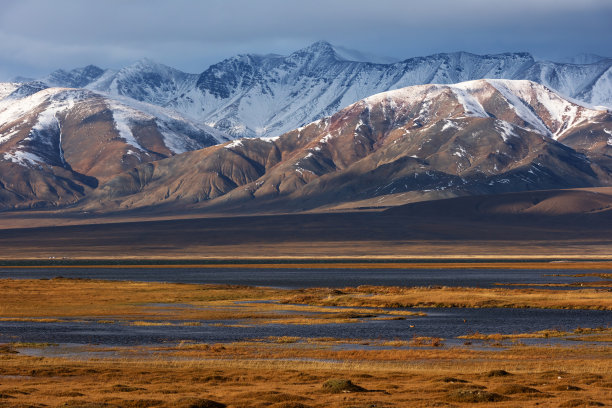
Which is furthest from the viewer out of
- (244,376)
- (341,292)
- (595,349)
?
(341,292)

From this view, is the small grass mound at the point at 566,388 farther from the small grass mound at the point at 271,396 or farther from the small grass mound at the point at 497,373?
the small grass mound at the point at 271,396

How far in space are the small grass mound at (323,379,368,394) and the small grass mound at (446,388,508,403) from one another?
169 inches

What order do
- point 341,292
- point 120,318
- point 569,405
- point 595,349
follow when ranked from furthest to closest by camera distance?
point 341,292, point 120,318, point 595,349, point 569,405

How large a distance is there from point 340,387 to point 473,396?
5.88 m

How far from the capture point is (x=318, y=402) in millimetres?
37344

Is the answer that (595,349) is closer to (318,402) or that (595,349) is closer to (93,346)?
(318,402)

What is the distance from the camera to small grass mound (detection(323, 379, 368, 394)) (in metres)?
40.1

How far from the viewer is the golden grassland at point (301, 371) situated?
37656 millimetres

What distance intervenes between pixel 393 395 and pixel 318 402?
3.83 m

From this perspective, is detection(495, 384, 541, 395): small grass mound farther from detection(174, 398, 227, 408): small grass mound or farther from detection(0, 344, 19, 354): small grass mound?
detection(0, 344, 19, 354): small grass mound

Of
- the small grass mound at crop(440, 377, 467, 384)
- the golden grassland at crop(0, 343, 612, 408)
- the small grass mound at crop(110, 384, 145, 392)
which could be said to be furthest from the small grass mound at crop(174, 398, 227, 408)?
the small grass mound at crop(440, 377, 467, 384)

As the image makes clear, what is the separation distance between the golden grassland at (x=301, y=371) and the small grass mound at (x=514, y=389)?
59 mm

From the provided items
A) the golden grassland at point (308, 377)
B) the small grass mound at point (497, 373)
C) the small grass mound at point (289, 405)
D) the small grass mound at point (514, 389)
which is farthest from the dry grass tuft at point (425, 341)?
the small grass mound at point (289, 405)

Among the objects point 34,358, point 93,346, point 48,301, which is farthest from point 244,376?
point 48,301
